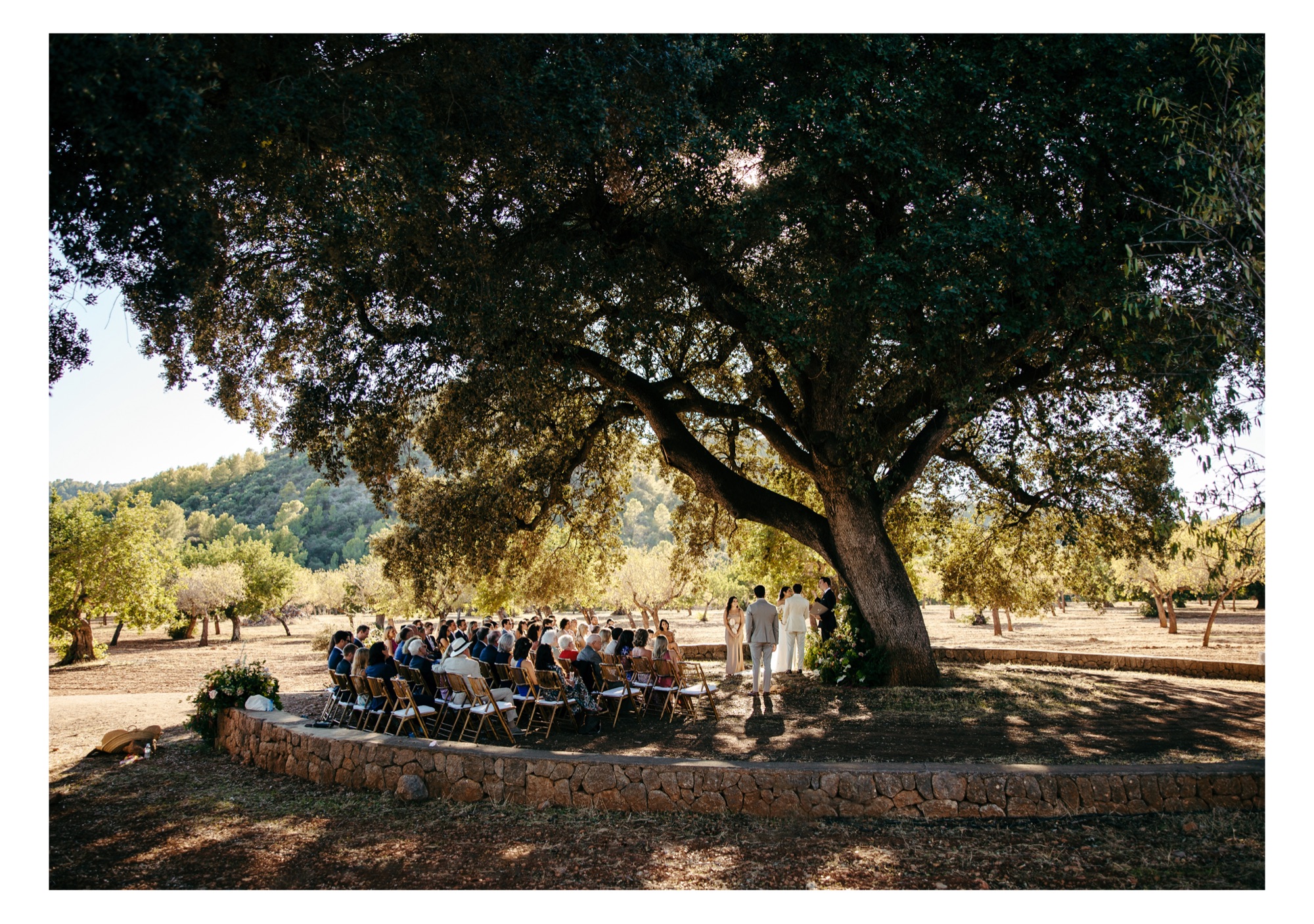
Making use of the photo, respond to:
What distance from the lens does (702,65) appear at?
296 inches

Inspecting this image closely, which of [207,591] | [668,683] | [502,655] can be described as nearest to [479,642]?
[502,655]

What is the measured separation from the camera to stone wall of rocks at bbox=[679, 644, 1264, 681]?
41.4ft

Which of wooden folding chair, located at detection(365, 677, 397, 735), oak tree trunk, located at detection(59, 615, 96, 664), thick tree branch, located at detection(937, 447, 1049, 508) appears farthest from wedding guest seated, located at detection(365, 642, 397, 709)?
oak tree trunk, located at detection(59, 615, 96, 664)

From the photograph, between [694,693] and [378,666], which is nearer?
[378,666]

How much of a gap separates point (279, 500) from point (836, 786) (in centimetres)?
9525

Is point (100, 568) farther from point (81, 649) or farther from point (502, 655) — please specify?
point (502, 655)

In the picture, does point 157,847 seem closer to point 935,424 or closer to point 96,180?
point 96,180

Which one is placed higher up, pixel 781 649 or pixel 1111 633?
pixel 781 649

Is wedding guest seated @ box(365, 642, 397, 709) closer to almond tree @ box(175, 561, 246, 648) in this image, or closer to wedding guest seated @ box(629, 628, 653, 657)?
wedding guest seated @ box(629, 628, 653, 657)

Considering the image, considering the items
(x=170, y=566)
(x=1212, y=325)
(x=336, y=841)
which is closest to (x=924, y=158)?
(x=1212, y=325)

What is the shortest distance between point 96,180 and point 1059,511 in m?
12.8

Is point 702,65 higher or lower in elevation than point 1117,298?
higher

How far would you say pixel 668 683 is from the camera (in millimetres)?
9703

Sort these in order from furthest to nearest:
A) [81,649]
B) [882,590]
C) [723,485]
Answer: [81,649] → [723,485] → [882,590]
